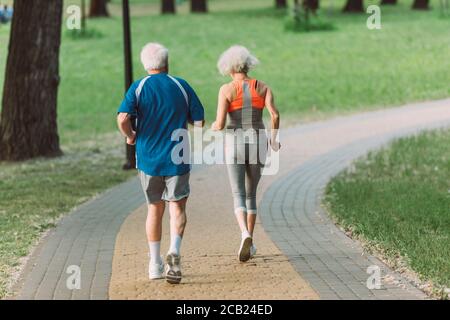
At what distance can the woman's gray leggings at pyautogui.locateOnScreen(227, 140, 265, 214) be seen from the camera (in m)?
8.64

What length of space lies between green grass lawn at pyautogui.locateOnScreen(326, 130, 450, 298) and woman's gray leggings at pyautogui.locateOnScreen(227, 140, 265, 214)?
1.25m

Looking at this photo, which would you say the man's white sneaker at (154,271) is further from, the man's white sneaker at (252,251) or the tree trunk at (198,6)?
the tree trunk at (198,6)

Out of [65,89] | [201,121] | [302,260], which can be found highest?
[201,121]

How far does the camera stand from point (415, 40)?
35688mm

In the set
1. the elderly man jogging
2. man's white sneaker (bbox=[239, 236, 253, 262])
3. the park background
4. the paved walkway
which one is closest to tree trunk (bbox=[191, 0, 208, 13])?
the park background

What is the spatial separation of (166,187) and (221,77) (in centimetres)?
2381

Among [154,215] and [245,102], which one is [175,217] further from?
[245,102]

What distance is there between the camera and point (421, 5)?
46.3 m

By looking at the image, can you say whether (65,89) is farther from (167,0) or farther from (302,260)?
(302,260)

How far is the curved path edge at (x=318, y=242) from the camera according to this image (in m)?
7.59

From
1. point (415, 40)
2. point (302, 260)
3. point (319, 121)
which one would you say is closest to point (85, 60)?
point (415, 40)

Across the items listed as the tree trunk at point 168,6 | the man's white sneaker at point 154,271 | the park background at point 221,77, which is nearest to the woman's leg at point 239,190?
the man's white sneaker at point 154,271

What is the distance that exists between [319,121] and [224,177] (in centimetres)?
866

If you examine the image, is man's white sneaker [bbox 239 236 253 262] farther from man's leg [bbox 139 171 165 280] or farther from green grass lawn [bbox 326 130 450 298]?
green grass lawn [bbox 326 130 450 298]
